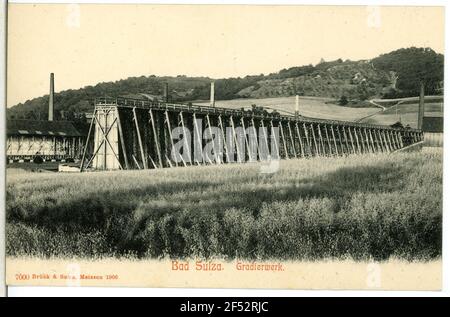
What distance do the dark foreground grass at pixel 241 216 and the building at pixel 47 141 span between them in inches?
47.7

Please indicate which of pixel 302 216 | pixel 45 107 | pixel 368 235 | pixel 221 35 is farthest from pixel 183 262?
pixel 45 107

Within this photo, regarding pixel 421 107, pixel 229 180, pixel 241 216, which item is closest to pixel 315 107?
pixel 421 107

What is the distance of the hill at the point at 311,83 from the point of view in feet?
38.7

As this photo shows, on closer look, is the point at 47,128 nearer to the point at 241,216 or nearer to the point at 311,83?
the point at 241,216

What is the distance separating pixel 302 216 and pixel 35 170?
21.5 feet

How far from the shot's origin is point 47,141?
1894 cm

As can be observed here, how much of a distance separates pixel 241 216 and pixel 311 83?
3.98 m

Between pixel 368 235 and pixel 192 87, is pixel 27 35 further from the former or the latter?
pixel 368 235

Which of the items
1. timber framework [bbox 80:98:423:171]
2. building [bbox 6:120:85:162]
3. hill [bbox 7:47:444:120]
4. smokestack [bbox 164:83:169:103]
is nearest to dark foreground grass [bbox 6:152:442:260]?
building [bbox 6:120:85:162]

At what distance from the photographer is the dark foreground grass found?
11055mm

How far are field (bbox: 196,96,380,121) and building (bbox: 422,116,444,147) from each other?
2.09m

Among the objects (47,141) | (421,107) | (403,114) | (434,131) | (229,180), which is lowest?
(229,180)

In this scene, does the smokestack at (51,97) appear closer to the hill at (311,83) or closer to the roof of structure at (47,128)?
the hill at (311,83)

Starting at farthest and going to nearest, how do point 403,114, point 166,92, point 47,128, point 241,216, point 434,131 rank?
point 47,128 → point 403,114 → point 166,92 → point 434,131 → point 241,216
